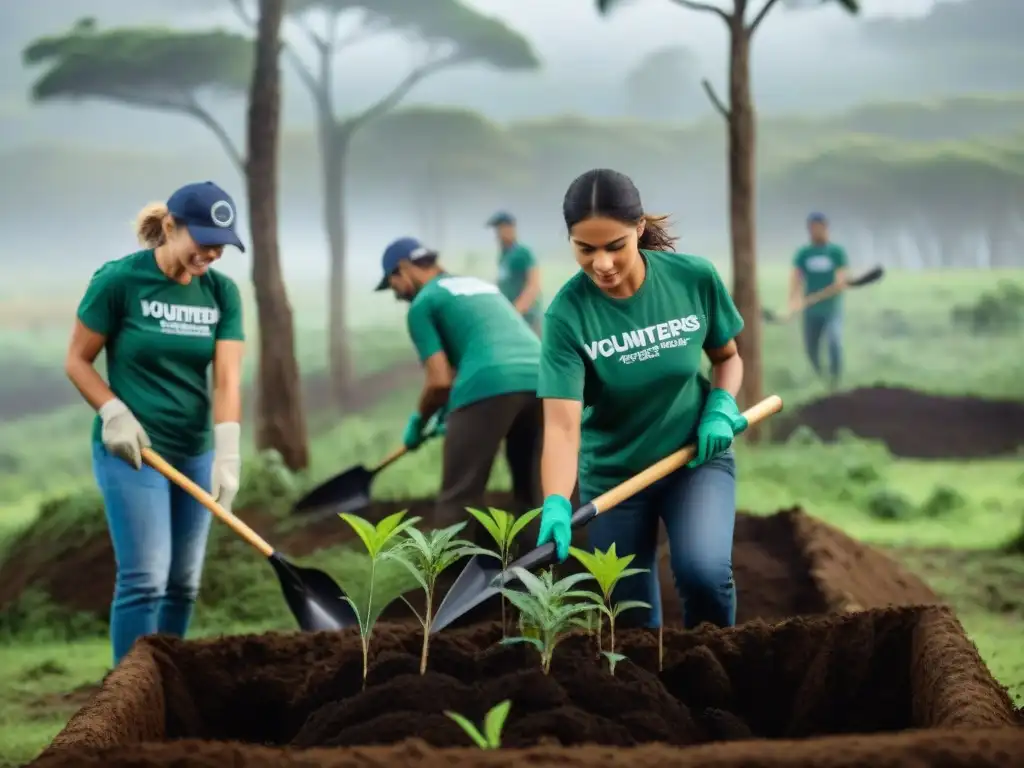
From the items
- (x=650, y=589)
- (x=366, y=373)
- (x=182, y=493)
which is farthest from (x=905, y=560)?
(x=366, y=373)

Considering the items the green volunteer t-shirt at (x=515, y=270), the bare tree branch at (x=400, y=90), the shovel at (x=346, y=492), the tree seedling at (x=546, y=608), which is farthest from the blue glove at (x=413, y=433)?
the bare tree branch at (x=400, y=90)

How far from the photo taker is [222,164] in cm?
1486

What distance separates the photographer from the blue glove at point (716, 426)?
267cm

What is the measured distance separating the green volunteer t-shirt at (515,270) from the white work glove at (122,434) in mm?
5129

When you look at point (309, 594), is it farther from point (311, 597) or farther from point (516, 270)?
point (516, 270)

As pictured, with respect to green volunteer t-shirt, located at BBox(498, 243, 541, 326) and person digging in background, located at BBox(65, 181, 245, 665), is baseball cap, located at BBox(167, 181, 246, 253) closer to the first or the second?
person digging in background, located at BBox(65, 181, 245, 665)

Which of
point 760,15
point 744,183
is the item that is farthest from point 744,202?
point 760,15

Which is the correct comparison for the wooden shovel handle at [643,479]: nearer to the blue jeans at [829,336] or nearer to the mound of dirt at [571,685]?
the mound of dirt at [571,685]

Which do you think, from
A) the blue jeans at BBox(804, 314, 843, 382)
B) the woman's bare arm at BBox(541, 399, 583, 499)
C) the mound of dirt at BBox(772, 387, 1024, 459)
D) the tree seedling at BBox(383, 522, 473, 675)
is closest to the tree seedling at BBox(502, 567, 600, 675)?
the tree seedling at BBox(383, 522, 473, 675)

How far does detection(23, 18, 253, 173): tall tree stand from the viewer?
39.1 ft

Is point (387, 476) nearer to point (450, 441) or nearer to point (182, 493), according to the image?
point (450, 441)

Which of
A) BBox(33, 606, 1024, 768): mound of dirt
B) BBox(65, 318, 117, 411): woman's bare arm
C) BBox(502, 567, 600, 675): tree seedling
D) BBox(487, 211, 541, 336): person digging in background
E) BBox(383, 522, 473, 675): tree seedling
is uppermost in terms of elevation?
BBox(487, 211, 541, 336): person digging in background

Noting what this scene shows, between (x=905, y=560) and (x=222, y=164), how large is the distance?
11112mm

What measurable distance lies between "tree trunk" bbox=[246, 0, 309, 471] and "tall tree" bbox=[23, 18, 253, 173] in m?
4.28
